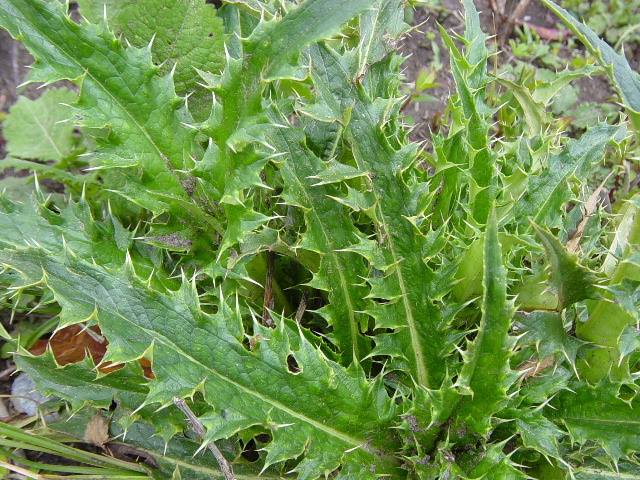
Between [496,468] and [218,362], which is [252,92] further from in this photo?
[496,468]

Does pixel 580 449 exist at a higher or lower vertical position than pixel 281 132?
lower

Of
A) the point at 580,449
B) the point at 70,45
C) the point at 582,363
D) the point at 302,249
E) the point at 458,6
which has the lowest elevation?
the point at 580,449

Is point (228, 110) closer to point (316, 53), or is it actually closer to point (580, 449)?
point (316, 53)

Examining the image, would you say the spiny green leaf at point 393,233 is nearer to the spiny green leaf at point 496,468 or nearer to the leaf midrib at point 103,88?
the spiny green leaf at point 496,468

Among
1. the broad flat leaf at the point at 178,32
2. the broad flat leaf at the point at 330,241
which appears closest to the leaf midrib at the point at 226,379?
the broad flat leaf at the point at 330,241

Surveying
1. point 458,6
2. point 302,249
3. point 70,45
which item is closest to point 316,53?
point 302,249

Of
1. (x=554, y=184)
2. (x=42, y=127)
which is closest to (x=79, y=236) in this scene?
(x=42, y=127)

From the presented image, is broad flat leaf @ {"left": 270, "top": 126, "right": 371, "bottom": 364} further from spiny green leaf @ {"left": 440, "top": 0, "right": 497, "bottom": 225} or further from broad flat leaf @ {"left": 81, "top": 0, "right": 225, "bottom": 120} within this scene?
broad flat leaf @ {"left": 81, "top": 0, "right": 225, "bottom": 120}
